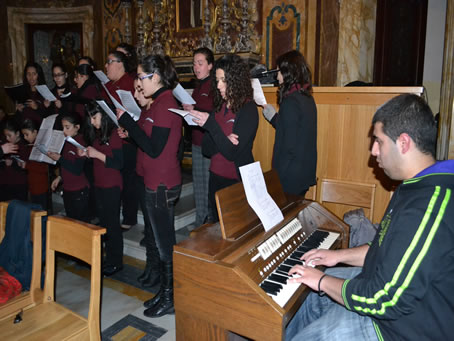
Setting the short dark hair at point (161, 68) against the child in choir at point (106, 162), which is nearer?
the short dark hair at point (161, 68)

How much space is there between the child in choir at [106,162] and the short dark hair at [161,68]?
770 mm

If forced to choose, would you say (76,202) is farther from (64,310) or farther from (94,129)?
(64,310)

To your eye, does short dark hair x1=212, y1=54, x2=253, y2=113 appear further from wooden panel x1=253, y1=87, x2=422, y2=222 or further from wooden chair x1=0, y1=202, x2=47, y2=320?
wooden chair x1=0, y1=202, x2=47, y2=320

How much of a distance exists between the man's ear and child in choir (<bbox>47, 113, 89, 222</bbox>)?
105 inches

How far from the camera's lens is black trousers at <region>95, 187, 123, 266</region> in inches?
117

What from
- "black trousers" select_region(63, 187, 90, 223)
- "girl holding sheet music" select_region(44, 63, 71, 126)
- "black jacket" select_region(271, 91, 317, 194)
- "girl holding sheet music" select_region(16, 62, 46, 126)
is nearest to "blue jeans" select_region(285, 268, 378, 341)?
"black jacket" select_region(271, 91, 317, 194)

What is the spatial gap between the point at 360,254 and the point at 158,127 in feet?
4.53

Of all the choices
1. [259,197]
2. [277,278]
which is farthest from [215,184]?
[277,278]

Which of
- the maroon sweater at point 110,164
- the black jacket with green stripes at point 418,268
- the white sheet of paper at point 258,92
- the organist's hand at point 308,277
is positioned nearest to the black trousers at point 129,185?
the maroon sweater at point 110,164

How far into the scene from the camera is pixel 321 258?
171cm

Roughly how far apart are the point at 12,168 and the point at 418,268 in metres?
3.82

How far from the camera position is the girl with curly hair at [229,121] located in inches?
90.0

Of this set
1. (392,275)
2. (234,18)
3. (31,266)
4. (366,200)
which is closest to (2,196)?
(31,266)

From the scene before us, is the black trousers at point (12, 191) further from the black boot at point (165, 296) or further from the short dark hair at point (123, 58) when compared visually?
the black boot at point (165, 296)
